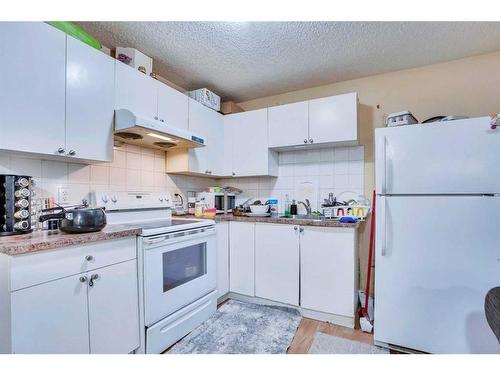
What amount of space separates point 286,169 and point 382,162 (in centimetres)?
126

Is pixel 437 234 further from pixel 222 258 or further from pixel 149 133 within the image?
pixel 149 133

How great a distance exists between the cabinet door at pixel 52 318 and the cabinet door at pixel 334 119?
2.14 m

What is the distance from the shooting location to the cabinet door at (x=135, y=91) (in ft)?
5.81

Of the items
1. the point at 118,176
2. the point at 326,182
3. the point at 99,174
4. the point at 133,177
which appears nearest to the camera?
the point at 99,174

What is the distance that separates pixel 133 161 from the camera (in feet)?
7.19

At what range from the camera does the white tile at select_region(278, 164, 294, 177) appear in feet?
9.23

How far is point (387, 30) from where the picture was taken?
1.81 meters

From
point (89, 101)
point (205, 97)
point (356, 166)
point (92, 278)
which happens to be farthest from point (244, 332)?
point (205, 97)

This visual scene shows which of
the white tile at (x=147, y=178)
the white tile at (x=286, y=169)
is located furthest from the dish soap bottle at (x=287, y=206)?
the white tile at (x=147, y=178)

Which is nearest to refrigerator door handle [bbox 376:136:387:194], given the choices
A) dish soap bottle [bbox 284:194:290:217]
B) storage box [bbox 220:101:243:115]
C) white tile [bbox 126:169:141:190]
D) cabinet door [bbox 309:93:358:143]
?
cabinet door [bbox 309:93:358:143]
